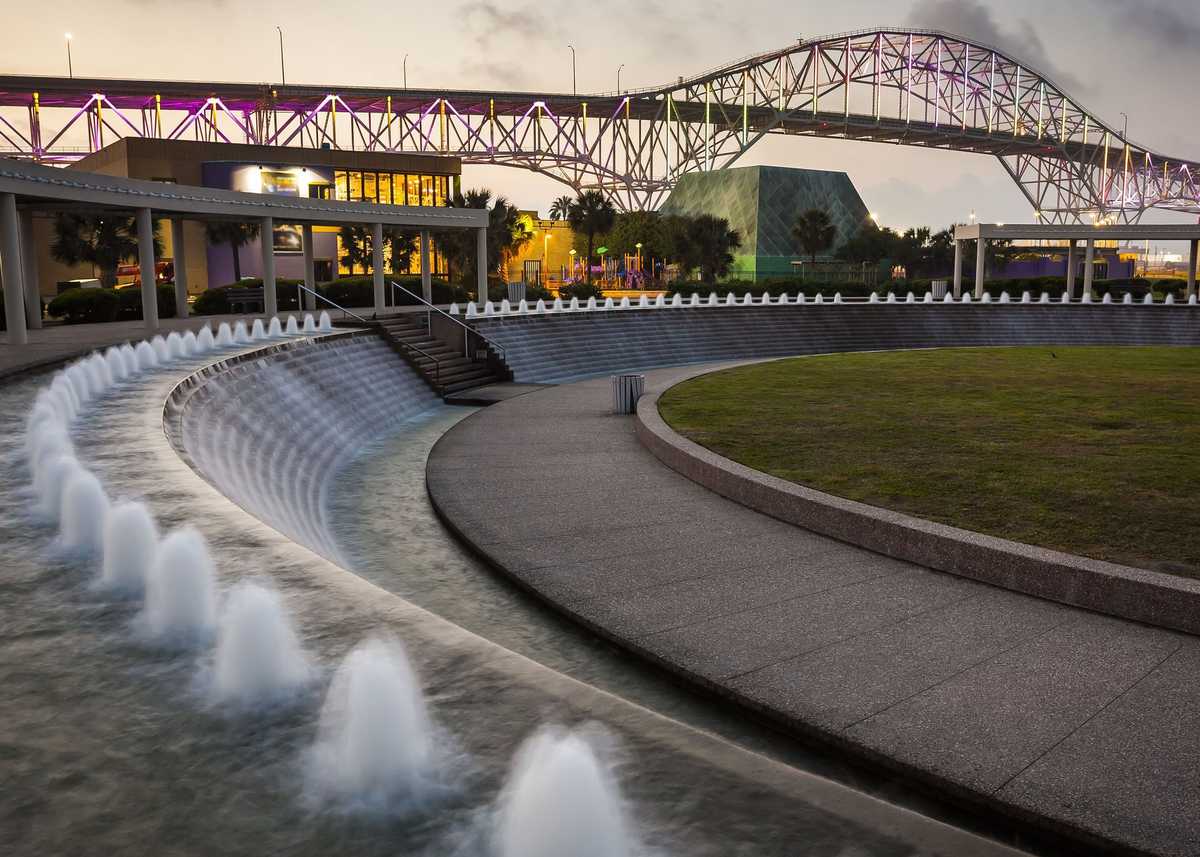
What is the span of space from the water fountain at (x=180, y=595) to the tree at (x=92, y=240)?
49.2m

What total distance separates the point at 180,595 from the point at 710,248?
77055 millimetres

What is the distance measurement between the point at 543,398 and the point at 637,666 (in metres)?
18.4

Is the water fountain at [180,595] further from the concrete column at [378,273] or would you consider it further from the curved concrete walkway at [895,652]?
the concrete column at [378,273]

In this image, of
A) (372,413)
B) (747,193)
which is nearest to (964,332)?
(372,413)

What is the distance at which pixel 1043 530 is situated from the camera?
10.5m

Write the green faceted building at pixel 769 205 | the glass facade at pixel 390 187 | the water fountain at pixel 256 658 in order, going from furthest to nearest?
the green faceted building at pixel 769 205
the glass facade at pixel 390 187
the water fountain at pixel 256 658

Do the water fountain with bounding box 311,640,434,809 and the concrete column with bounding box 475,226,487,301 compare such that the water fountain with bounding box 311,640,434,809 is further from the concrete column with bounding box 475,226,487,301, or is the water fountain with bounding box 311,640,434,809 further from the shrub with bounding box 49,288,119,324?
the concrete column with bounding box 475,226,487,301

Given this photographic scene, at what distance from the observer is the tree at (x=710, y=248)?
266 ft

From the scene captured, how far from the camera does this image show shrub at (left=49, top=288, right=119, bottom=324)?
1343 inches

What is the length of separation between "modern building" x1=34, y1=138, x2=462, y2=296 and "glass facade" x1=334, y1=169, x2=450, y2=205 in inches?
3.2

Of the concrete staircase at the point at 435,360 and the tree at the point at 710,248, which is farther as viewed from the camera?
the tree at the point at 710,248

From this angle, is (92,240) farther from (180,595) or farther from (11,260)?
(180,595)

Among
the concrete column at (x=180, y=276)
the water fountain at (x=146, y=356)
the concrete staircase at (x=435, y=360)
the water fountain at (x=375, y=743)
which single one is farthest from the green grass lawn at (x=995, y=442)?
the concrete column at (x=180, y=276)

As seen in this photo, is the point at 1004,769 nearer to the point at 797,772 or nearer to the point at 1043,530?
the point at 797,772
